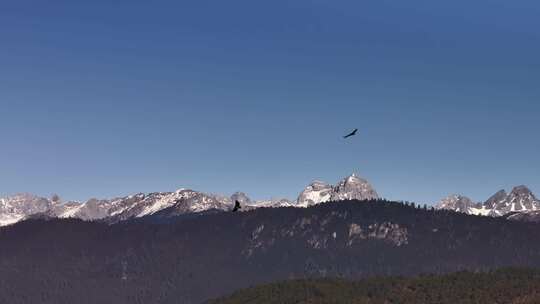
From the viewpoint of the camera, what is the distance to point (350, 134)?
14075 cm

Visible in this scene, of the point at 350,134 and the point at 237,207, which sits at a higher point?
the point at 350,134

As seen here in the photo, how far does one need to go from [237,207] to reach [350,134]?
63.3 feet

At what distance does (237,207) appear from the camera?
138125 millimetres
